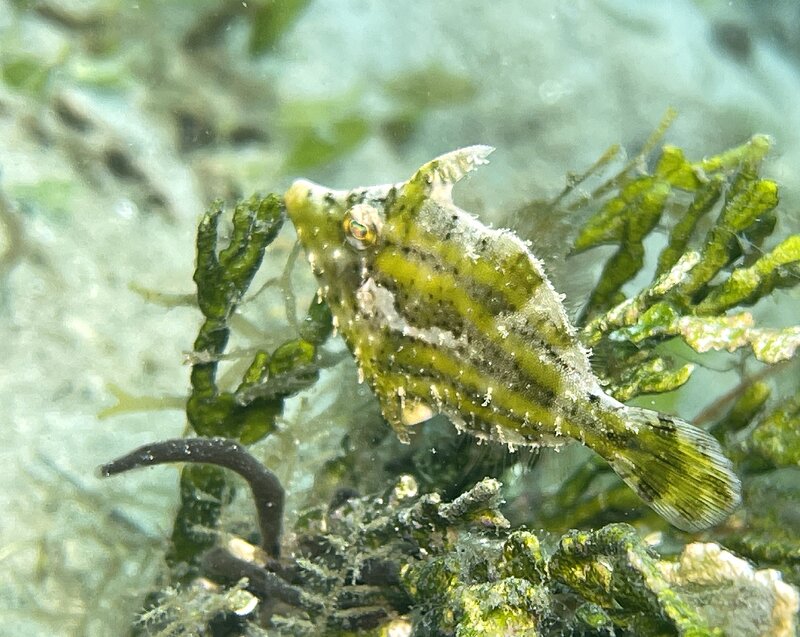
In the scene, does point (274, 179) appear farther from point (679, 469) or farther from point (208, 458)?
point (679, 469)

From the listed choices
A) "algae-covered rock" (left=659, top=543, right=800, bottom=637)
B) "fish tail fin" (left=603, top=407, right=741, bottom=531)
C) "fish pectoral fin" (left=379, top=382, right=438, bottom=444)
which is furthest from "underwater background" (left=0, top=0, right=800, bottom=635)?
"algae-covered rock" (left=659, top=543, right=800, bottom=637)

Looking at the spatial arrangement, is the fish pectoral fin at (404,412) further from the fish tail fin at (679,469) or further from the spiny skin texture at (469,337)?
the fish tail fin at (679,469)

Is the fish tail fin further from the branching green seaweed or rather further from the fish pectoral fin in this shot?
the fish pectoral fin

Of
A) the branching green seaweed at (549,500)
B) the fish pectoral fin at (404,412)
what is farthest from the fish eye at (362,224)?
the fish pectoral fin at (404,412)

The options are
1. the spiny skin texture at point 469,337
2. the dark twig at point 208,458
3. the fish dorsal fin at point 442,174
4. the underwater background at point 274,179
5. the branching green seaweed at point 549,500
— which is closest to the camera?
the branching green seaweed at point 549,500

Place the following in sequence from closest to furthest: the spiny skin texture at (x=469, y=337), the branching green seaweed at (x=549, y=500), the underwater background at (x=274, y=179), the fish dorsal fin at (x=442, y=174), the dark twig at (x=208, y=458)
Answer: the branching green seaweed at (x=549, y=500), the spiny skin texture at (x=469, y=337), the fish dorsal fin at (x=442, y=174), the dark twig at (x=208, y=458), the underwater background at (x=274, y=179)

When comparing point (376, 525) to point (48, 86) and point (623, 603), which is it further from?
point (48, 86)
